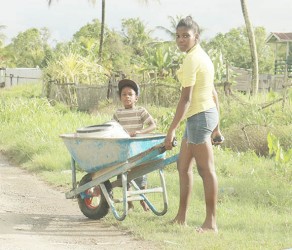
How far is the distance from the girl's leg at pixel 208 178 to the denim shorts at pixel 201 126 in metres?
0.05

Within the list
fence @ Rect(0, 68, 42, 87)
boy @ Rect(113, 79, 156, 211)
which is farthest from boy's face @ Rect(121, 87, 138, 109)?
fence @ Rect(0, 68, 42, 87)

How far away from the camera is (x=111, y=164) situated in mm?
6555

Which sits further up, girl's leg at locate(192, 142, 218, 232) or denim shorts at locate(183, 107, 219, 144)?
denim shorts at locate(183, 107, 219, 144)

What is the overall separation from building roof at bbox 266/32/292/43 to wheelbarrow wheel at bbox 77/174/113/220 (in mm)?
39535

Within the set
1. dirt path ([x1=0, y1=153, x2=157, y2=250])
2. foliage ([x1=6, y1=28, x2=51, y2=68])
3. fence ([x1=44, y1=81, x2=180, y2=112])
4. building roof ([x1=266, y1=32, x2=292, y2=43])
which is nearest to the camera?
dirt path ([x1=0, y1=153, x2=157, y2=250])

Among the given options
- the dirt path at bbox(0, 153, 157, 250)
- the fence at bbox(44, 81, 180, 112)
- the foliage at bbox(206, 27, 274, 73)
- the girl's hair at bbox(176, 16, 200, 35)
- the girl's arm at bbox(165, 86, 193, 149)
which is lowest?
the dirt path at bbox(0, 153, 157, 250)

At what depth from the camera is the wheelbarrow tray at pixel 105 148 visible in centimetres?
640

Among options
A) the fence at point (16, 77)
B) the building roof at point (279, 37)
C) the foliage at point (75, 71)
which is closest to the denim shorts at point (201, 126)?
the foliage at point (75, 71)

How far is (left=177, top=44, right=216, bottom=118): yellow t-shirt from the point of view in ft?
19.7

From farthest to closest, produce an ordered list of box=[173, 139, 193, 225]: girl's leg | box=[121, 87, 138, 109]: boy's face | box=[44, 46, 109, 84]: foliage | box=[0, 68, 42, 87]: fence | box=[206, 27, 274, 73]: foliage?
box=[206, 27, 274, 73]: foliage, box=[0, 68, 42, 87]: fence, box=[44, 46, 109, 84]: foliage, box=[121, 87, 138, 109]: boy's face, box=[173, 139, 193, 225]: girl's leg

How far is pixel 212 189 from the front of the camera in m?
6.08

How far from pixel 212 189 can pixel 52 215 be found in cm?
202

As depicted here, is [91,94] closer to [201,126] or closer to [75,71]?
[75,71]

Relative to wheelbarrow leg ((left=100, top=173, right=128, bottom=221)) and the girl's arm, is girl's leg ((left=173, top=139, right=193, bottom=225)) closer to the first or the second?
the girl's arm
